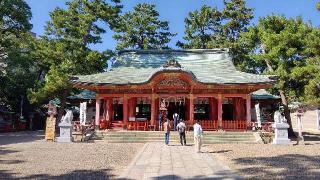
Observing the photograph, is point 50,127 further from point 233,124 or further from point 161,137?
point 233,124

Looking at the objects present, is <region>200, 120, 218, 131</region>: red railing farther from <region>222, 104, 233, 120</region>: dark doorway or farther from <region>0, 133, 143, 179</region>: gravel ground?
<region>0, 133, 143, 179</region>: gravel ground

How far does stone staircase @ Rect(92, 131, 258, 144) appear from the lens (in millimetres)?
22906

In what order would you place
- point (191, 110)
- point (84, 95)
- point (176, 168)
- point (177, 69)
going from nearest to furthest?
point (176, 168), point (177, 69), point (191, 110), point (84, 95)

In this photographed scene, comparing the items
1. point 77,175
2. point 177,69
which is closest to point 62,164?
point 77,175

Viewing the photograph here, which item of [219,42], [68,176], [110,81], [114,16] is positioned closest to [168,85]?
[110,81]

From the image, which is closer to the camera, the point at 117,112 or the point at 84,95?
the point at 117,112

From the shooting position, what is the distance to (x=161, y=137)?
23.8m

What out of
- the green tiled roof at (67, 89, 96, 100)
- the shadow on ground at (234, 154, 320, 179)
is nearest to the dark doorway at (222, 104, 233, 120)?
the green tiled roof at (67, 89, 96, 100)

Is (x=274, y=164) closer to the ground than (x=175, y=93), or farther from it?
closer to the ground

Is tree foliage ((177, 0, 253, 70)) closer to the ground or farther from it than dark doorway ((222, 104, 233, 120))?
farther from it

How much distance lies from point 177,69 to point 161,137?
16.5 ft

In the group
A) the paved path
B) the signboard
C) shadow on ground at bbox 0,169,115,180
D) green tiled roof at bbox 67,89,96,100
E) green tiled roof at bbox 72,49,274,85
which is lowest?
shadow on ground at bbox 0,169,115,180

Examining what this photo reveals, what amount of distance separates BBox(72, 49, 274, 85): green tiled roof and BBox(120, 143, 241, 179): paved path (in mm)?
11537

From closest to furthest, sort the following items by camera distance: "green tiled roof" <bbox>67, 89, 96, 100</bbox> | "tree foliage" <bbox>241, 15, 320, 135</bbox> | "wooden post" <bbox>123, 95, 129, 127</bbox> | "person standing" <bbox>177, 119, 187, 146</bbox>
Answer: "person standing" <bbox>177, 119, 187, 146</bbox> → "tree foliage" <bbox>241, 15, 320, 135</bbox> → "wooden post" <bbox>123, 95, 129, 127</bbox> → "green tiled roof" <bbox>67, 89, 96, 100</bbox>
